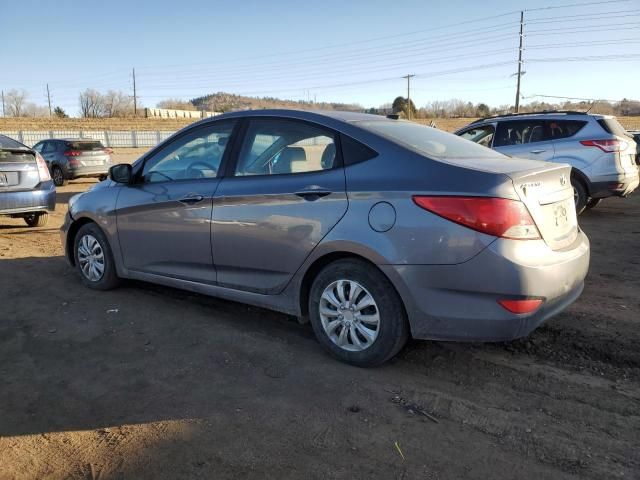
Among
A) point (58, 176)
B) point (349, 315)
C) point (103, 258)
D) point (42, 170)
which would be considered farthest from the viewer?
point (58, 176)

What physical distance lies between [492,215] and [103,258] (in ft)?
12.3

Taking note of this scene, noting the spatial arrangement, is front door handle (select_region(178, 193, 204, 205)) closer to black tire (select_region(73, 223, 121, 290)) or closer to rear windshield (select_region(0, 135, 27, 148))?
black tire (select_region(73, 223, 121, 290))

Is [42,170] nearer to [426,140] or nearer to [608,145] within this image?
[426,140]

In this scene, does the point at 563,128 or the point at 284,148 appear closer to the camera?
the point at 284,148

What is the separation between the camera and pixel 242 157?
156 inches

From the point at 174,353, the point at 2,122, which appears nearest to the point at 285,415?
the point at 174,353

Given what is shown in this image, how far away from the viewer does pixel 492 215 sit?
285 cm

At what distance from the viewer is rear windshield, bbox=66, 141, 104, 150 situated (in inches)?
618

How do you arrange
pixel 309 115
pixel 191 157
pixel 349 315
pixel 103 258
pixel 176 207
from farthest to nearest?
1. pixel 103 258
2. pixel 191 157
3. pixel 176 207
4. pixel 309 115
5. pixel 349 315

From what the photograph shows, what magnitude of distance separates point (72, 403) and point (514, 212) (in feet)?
9.04

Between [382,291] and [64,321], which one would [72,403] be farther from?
[382,291]

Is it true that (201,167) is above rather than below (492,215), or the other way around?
above

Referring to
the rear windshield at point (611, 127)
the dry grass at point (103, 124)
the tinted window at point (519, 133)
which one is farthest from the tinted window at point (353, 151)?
the dry grass at point (103, 124)

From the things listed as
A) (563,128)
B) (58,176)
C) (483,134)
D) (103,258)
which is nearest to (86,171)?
(58,176)
